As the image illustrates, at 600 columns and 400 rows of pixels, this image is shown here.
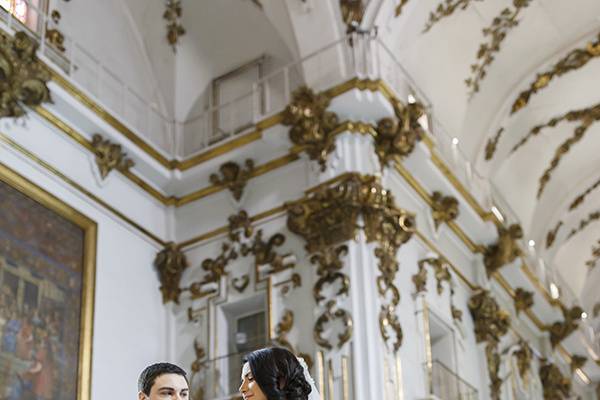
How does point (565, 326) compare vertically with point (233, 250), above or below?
above

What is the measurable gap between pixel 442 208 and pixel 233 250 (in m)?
3.10

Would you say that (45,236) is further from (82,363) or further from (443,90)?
(443,90)

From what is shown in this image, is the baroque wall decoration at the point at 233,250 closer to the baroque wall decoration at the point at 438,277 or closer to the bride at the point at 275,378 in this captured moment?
the baroque wall decoration at the point at 438,277

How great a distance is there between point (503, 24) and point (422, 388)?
5793 mm

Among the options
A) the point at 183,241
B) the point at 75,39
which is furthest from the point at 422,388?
the point at 75,39

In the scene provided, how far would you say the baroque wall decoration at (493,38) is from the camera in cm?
1627

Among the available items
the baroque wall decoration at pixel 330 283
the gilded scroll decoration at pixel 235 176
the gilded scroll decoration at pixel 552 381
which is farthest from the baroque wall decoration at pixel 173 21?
the gilded scroll decoration at pixel 552 381

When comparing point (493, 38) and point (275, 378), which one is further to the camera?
point (493, 38)

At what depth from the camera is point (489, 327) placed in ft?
53.1

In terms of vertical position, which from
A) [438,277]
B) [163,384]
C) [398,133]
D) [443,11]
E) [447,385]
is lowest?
[163,384]

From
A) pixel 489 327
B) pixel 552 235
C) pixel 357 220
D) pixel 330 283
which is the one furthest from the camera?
pixel 552 235

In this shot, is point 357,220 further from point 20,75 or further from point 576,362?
point 576,362

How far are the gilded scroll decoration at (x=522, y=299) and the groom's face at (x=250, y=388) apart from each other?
44.9ft

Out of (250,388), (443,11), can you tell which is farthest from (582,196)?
(250,388)
